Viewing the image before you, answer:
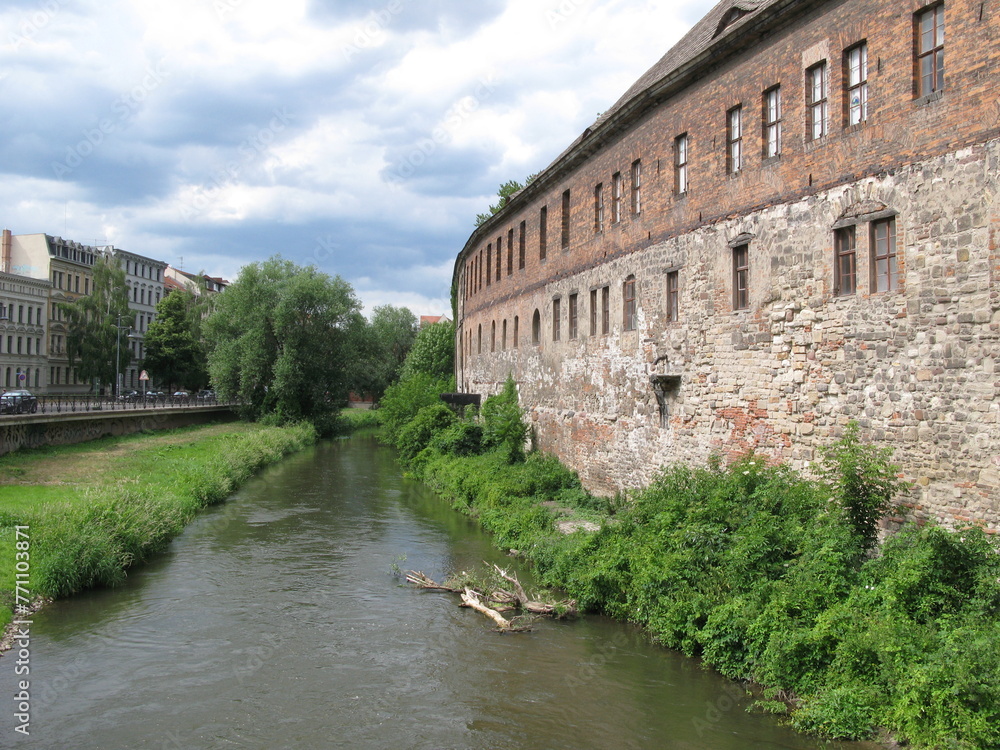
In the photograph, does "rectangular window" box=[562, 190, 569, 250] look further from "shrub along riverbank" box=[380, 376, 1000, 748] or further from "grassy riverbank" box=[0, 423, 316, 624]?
"grassy riverbank" box=[0, 423, 316, 624]

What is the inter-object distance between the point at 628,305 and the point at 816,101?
6.12 m

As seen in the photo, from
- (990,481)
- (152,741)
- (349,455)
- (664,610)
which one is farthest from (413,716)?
(349,455)

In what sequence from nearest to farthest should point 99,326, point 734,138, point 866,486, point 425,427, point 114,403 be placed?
point 866,486, point 734,138, point 425,427, point 114,403, point 99,326

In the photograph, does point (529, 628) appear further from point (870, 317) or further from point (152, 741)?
point (870, 317)

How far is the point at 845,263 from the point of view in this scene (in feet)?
34.1

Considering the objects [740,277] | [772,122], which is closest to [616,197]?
Answer: [740,277]

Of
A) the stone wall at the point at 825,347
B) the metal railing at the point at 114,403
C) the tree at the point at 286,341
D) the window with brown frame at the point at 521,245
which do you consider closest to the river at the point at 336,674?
the stone wall at the point at 825,347

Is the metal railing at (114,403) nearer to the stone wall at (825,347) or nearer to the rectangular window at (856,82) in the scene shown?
the stone wall at (825,347)

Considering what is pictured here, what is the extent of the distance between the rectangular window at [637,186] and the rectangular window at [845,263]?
19.8 feet

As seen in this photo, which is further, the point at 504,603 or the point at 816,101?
the point at 504,603

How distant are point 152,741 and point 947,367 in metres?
9.41

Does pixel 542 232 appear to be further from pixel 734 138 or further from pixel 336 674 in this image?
pixel 336 674

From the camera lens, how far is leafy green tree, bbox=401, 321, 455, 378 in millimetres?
57125

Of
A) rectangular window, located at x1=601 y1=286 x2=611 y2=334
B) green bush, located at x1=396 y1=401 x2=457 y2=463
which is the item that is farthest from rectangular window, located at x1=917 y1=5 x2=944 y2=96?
green bush, located at x1=396 y1=401 x2=457 y2=463
